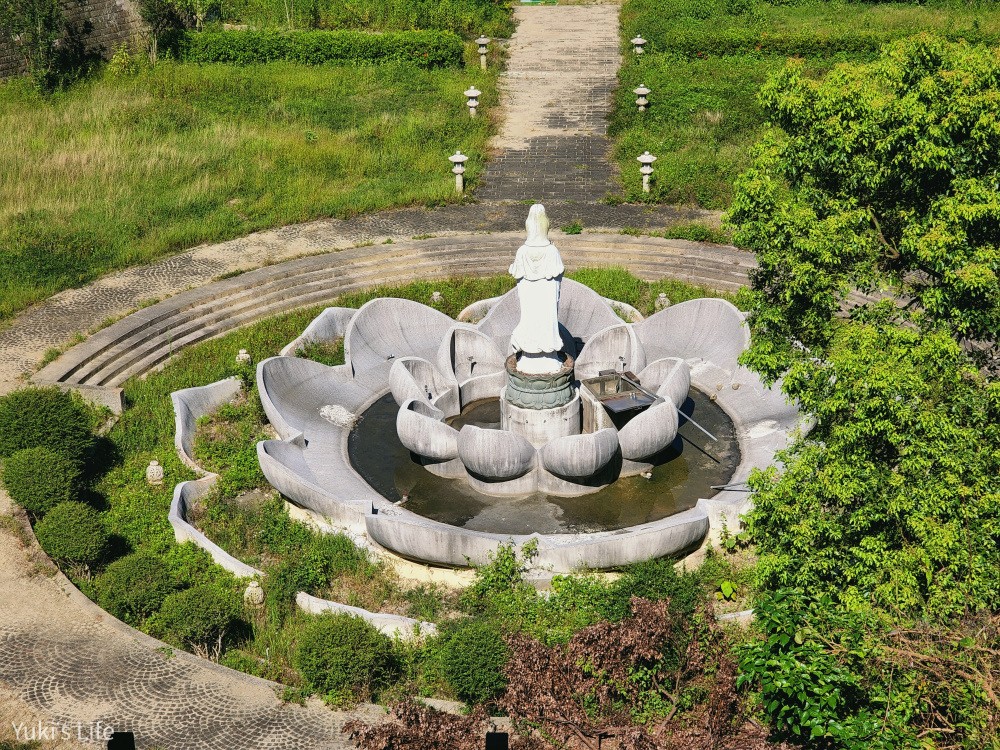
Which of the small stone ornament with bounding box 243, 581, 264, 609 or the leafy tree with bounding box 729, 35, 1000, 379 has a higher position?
the leafy tree with bounding box 729, 35, 1000, 379

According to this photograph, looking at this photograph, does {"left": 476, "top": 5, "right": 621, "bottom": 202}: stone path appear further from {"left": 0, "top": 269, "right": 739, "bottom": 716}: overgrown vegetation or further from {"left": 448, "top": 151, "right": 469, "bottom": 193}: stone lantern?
{"left": 0, "top": 269, "right": 739, "bottom": 716}: overgrown vegetation

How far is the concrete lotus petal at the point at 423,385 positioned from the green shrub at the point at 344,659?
21.4ft

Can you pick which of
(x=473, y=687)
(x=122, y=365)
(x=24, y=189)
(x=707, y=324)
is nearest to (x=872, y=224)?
(x=707, y=324)

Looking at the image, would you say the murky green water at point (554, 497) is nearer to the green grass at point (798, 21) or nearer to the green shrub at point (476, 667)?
the green shrub at point (476, 667)

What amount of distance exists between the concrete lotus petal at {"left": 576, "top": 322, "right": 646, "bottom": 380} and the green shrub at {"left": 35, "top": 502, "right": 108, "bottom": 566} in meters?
10.1

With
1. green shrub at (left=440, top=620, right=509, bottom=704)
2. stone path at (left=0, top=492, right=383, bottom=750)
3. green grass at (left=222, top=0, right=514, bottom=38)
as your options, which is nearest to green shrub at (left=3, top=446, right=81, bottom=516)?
stone path at (left=0, top=492, right=383, bottom=750)

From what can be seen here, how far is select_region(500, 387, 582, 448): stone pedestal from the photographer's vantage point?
23.0m

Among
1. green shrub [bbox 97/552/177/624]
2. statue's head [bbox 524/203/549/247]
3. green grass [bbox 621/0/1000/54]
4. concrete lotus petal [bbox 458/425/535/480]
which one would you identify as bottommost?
green shrub [bbox 97/552/177/624]

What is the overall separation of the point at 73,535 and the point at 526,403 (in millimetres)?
8546

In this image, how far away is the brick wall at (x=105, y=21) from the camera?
148 ft

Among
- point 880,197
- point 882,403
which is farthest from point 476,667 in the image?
point 880,197

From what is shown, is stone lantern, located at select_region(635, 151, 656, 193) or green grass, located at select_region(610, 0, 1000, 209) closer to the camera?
stone lantern, located at select_region(635, 151, 656, 193)

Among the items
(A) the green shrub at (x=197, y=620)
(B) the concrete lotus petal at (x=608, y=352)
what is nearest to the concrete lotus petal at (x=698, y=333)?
(B) the concrete lotus petal at (x=608, y=352)

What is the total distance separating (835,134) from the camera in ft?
60.0
